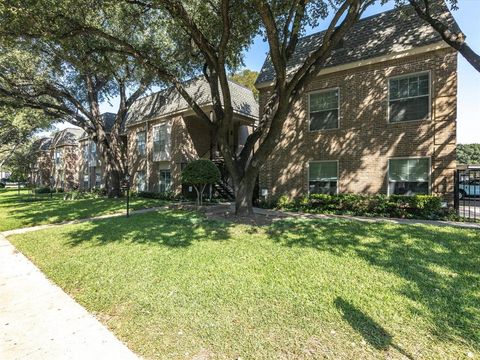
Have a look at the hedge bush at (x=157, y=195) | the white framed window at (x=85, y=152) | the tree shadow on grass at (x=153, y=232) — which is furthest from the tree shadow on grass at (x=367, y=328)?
the white framed window at (x=85, y=152)

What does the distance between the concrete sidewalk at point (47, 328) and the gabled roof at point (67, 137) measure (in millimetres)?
33461

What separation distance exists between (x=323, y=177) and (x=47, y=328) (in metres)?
10.7

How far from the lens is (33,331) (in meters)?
3.01

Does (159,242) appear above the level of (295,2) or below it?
Result: below

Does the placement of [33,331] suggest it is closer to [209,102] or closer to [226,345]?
[226,345]

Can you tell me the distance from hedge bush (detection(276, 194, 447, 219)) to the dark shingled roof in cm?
561

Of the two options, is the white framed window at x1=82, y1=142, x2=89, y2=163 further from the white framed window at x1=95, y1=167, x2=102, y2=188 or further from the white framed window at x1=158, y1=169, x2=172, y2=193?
the white framed window at x1=158, y1=169, x2=172, y2=193

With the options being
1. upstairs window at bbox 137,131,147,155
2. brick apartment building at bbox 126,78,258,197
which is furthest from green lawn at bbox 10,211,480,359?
upstairs window at bbox 137,131,147,155

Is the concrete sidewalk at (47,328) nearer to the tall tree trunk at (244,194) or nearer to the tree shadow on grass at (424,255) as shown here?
the tree shadow on grass at (424,255)

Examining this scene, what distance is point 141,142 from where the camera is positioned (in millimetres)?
20891

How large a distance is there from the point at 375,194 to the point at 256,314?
29.3ft

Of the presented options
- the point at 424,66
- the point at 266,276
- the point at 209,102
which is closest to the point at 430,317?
the point at 266,276

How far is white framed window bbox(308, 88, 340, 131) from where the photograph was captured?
11461 millimetres

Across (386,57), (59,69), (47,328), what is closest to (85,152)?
(59,69)
